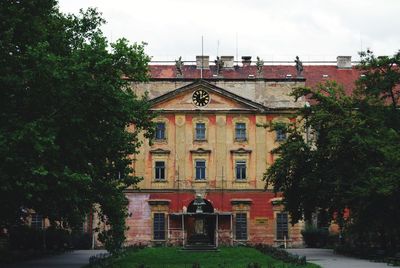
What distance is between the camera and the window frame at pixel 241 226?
49938mm

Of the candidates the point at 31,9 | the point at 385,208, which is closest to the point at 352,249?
the point at 385,208

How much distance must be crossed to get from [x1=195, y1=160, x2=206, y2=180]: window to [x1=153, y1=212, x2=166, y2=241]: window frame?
3.97m

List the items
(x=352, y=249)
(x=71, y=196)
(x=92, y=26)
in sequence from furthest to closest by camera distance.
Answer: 1. (x=352, y=249)
2. (x=92, y=26)
3. (x=71, y=196)

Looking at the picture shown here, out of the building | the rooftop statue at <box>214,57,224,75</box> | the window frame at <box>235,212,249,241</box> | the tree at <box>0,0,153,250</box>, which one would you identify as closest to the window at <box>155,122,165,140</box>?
the building

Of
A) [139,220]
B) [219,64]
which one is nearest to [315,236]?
[139,220]

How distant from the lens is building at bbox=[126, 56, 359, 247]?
49969mm

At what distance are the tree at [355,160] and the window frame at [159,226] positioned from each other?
14.1m

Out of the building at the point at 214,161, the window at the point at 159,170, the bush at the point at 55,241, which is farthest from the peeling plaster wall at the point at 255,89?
the bush at the point at 55,241

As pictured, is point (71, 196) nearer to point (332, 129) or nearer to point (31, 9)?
point (31, 9)

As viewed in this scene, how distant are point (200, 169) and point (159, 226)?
5.33 m

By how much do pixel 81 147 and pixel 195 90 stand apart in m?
28.3

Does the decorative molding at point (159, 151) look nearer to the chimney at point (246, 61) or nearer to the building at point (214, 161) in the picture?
the building at point (214, 161)

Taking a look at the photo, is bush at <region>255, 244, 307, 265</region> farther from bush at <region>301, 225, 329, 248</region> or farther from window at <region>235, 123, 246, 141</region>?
window at <region>235, 123, 246, 141</region>

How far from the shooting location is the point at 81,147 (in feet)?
76.7
